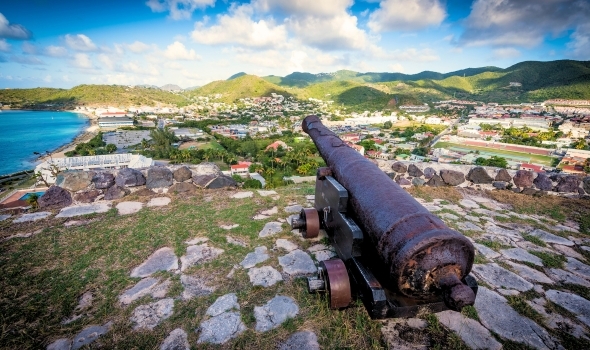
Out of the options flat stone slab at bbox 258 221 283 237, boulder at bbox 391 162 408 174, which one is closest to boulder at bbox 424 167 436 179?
boulder at bbox 391 162 408 174

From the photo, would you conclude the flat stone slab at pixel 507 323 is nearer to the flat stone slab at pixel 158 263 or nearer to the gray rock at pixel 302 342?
the gray rock at pixel 302 342

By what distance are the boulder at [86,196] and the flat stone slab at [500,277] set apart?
5.19m

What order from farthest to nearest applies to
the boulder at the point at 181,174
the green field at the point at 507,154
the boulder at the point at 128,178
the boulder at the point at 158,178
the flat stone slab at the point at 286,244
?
the green field at the point at 507,154
the boulder at the point at 181,174
the boulder at the point at 158,178
the boulder at the point at 128,178
the flat stone slab at the point at 286,244

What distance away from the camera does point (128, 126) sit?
83312 millimetres

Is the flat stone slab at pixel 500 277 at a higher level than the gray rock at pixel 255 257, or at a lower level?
lower

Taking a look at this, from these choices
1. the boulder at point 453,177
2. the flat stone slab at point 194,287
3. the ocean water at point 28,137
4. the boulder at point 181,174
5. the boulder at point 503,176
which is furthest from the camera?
the ocean water at point 28,137

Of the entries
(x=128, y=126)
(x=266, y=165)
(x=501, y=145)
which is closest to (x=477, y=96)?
(x=501, y=145)

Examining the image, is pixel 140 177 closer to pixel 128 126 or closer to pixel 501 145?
pixel 501 145

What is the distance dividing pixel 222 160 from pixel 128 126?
2130 inches

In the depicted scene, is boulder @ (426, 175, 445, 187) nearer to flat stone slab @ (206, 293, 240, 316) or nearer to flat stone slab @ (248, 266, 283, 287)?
flat stone slab @ (248, 266, 283, 287)

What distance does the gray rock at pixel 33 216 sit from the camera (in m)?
3.47

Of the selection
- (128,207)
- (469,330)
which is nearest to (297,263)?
(469,330)

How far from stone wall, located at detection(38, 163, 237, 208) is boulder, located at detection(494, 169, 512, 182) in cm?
534

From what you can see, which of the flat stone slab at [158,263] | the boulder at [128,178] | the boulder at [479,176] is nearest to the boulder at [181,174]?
the boulder at [128,178]
